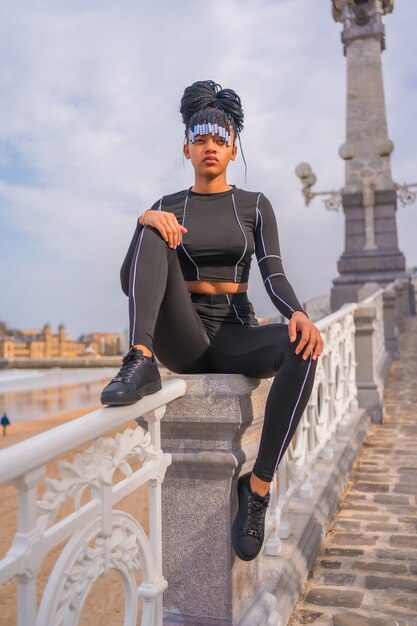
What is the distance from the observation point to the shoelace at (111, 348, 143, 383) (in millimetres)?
1734

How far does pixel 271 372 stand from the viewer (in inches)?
86.7

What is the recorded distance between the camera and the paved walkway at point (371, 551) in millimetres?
2561

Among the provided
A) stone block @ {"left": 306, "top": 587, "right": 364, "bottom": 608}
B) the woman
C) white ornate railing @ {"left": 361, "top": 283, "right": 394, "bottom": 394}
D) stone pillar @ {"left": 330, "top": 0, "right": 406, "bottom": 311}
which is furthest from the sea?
the woman

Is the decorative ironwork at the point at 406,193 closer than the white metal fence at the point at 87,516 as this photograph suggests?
No

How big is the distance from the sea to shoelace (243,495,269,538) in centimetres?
2396

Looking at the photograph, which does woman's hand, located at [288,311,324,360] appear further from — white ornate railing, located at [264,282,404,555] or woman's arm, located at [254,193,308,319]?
white ornate railing, located at [264,282,404,555]

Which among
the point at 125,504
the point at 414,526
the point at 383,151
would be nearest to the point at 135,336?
the point at 414,526

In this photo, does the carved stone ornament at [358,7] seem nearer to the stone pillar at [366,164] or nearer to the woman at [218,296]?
the stone pillar at [366,164]

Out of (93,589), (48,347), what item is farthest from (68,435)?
(48,347)

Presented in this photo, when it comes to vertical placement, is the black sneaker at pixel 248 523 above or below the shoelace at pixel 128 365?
below

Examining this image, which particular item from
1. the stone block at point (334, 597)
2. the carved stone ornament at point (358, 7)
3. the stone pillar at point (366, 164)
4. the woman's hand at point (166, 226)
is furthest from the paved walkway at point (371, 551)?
the carved stone ornament at point (358, 7)

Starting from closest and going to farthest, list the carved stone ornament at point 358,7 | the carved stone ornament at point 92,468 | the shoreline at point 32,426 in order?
1. the carved stone ornament at point 92,468
2. the carved stone ornament at point 358,7
3. the shoreline at point 32,426

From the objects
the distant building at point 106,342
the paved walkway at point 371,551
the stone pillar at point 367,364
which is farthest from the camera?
the distant building at point 106,342

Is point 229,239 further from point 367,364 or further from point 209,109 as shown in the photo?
point 367,364
